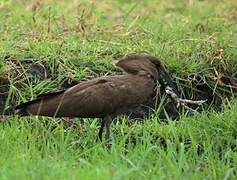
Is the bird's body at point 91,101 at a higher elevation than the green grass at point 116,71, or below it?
higher

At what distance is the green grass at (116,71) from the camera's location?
5.57m

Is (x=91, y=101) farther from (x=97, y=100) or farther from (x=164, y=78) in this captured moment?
(x=164, y=78)

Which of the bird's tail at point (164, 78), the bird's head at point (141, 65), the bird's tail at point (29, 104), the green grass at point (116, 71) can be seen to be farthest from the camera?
the bird's tail at point (164, 78)

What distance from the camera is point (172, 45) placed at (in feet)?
27.2

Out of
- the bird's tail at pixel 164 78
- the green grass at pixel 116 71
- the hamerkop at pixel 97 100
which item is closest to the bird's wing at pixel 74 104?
the hamerkop at pixel 97 100

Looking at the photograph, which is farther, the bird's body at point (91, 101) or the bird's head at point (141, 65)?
the bird's head at point (141, 65)

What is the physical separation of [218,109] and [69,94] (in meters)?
1.67

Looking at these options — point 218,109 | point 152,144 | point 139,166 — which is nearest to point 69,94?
point 152,144

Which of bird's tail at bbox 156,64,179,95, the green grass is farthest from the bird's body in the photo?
bird's tail at bbox 156,64,179,95

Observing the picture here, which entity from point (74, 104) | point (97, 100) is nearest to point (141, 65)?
point (97, 100)

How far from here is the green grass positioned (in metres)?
5.57

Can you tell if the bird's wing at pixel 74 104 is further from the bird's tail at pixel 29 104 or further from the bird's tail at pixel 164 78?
the bird's tail at pixel 164 78

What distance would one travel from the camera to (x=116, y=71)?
25.3 ft

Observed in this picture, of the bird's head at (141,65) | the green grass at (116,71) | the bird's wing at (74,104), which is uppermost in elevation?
the bird's head at (141,65)
